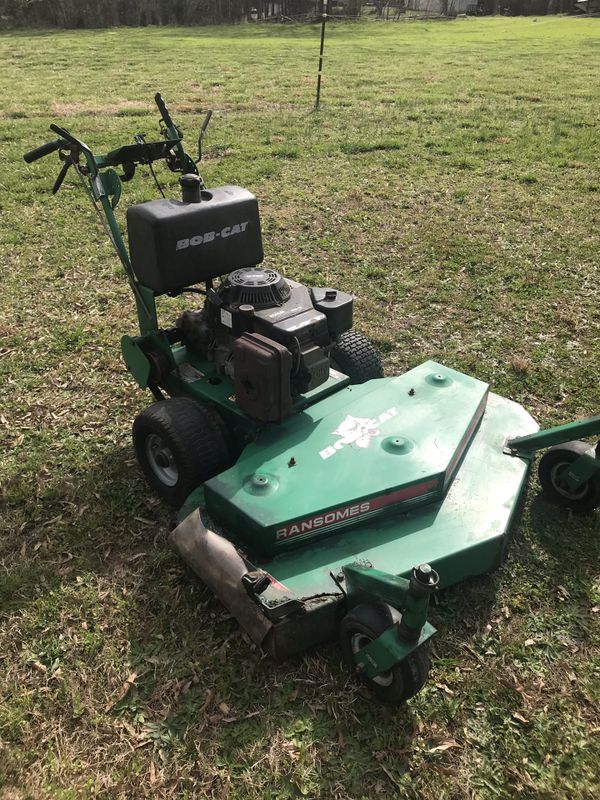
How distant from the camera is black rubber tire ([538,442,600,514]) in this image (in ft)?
11.0

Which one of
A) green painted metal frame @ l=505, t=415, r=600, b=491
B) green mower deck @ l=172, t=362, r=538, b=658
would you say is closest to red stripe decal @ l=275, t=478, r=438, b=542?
green mower deck @ l=172, t=362, r=538, b=658

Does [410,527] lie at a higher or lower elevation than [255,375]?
lower

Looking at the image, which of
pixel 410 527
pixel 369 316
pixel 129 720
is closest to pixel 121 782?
pixel 129 720

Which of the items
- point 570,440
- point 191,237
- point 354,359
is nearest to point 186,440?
point 191,237

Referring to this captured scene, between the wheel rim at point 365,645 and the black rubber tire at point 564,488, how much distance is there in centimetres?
150

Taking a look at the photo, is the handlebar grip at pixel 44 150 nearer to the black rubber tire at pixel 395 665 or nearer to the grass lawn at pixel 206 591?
the grass lawn at pixel 206 591

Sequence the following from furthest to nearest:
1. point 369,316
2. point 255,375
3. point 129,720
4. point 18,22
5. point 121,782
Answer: point 18,22
point 369,316
point 255,375
point 129,720
point 121,782

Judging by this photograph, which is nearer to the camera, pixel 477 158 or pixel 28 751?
pixel 28 751

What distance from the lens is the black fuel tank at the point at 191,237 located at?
3.30 metres

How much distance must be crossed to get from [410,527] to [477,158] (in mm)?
7865

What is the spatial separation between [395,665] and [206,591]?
102cm

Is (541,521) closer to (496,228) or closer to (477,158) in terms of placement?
(496,228)

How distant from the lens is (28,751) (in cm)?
247

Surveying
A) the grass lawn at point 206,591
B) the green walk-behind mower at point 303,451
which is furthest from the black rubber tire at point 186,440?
the grass lawn at point 206,591
